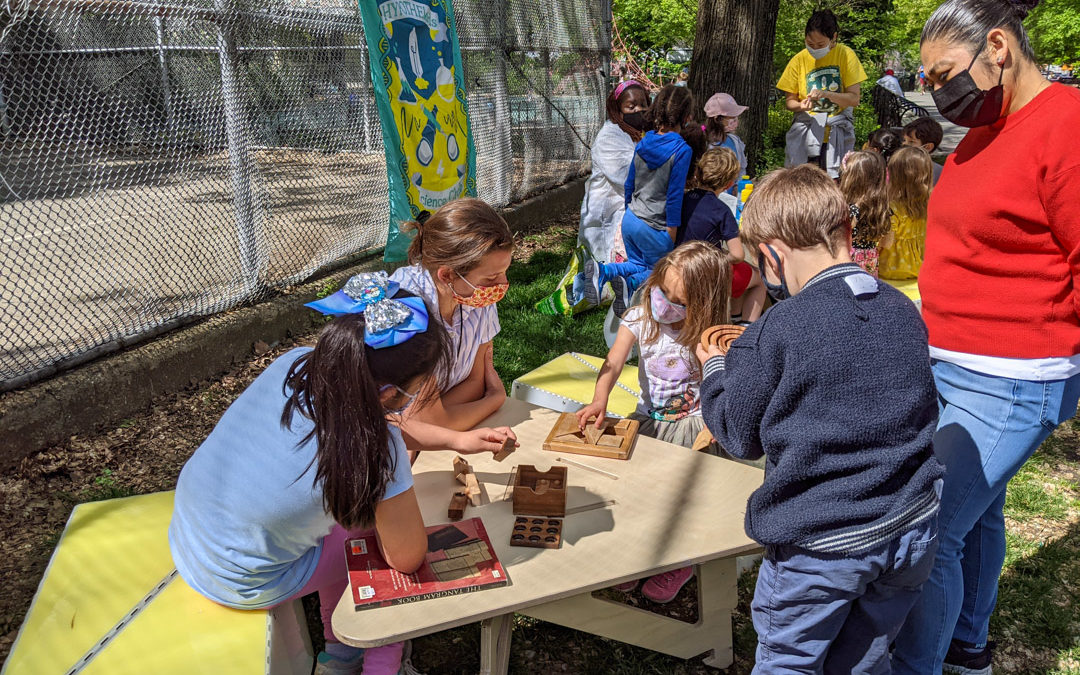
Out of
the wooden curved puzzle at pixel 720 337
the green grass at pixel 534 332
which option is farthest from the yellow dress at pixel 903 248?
the wooden curved puzzle at pixel 720 337

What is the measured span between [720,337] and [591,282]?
3.31 m

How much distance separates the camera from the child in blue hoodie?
4.56 metres

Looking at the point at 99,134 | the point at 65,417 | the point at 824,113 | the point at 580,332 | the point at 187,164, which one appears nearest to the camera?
the point at 65,417

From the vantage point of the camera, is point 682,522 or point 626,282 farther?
point 626,282

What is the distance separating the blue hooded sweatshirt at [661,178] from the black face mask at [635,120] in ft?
2.43

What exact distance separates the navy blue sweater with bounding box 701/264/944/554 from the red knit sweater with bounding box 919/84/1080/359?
1.43 ft

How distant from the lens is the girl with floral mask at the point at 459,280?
8.89 feet

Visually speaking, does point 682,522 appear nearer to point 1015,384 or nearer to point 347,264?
point 1015,384

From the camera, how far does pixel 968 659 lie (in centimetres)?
262

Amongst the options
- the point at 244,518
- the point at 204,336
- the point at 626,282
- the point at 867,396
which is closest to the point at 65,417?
the point at 204,336

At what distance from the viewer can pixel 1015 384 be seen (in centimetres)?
206

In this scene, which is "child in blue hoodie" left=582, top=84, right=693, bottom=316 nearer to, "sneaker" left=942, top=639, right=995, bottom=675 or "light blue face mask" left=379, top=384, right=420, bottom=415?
"sneaker" left=942, top=639, right=995, bottom=675

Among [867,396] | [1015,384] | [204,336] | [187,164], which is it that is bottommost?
[204,336]

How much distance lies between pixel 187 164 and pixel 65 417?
157 cm
